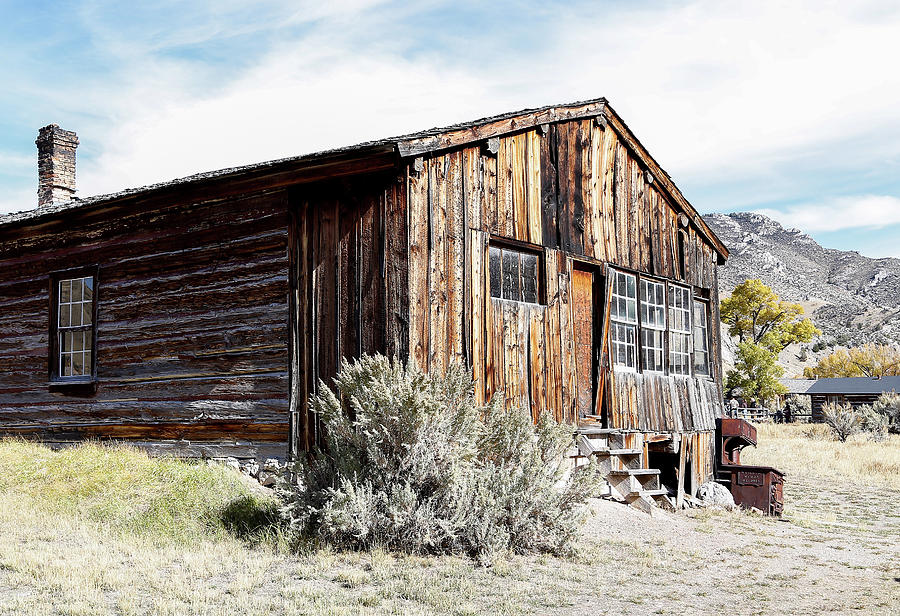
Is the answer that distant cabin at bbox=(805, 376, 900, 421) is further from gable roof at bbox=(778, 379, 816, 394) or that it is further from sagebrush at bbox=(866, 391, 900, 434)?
sagebrush at bbox=(866, 391, 900, 434)

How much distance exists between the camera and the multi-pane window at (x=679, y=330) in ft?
49.4

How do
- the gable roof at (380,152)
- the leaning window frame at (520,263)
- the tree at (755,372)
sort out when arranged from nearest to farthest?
1. the gable roof at (380,152)
2. the leaning window frame at (520,263)
3. the tree at (755,372)

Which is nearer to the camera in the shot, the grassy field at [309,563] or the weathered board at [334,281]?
the grassy field at [309,563]

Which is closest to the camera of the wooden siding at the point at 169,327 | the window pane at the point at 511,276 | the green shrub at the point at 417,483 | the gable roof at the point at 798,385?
the green shrub at the point at 417,483

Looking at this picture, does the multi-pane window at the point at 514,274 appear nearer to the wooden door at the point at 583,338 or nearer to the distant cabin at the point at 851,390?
the wooden door at the point at 583,338

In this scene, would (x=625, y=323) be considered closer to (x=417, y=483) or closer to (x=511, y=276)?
(x=511, y=276)

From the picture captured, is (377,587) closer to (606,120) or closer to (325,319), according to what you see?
(325,319)

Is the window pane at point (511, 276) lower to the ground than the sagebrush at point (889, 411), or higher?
higher

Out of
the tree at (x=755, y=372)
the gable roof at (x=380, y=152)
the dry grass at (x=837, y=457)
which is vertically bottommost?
the dry grass at (x=837, y=457)

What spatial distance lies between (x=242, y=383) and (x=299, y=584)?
4.63 metres

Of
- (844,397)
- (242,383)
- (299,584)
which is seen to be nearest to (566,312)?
(242,383)

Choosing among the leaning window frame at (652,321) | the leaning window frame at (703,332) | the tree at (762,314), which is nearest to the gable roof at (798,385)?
the tree at (762,314)

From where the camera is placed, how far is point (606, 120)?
13.7 meters

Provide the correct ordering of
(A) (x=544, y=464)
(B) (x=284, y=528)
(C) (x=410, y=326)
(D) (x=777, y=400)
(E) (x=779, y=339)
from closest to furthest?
1. (B) (x=284, y=528)
2. (A) (x=544, y=464)
3. (C) (x=410, y=326)
4. (E) (x=779, y=339)
5. (D) (x=777, y=400)
